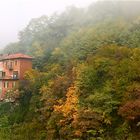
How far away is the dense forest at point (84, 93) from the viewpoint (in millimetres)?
40562

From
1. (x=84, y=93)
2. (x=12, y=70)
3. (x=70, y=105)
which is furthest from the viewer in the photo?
(x=12, y=70)

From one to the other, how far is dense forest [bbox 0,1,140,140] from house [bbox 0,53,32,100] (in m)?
2.86

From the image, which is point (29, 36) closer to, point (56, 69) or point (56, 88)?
point (56, 69)

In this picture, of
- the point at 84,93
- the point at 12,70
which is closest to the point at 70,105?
the point at 84,93

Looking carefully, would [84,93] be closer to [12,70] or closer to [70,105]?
[70,105]

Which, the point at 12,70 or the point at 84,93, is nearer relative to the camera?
the point at 84,93

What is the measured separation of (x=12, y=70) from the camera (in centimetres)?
6544

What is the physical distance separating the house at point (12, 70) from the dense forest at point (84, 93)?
2.86 m

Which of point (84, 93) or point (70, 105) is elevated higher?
point (84, 93)

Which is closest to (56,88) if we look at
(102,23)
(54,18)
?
(102,23)

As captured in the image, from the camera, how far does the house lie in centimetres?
6341

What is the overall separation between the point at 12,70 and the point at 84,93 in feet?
75.1

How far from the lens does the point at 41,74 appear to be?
57.8 m

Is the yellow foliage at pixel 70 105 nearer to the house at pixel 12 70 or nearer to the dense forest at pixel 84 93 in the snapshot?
the dense forest at pixel 84 93
